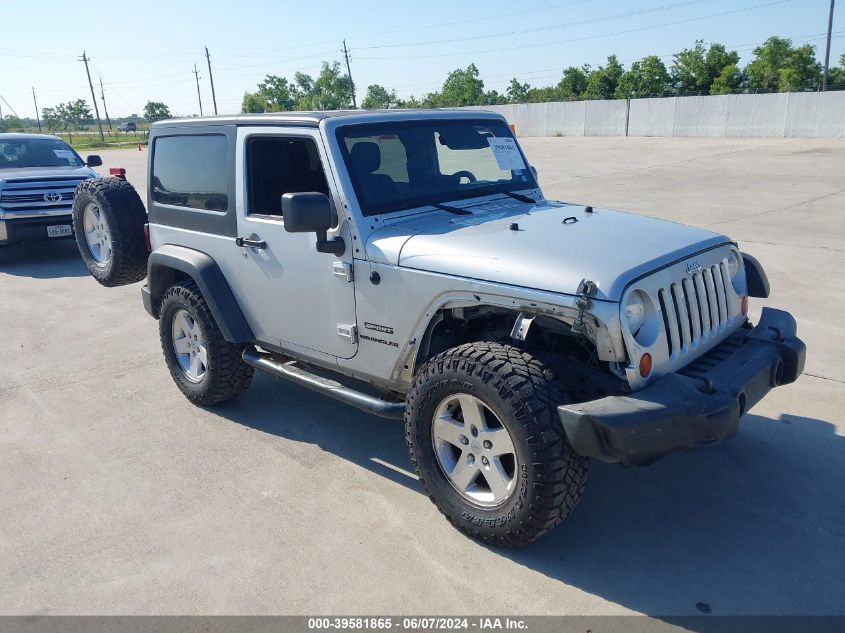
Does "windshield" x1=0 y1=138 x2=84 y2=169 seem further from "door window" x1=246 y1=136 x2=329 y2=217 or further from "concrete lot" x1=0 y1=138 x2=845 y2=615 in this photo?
"door window" x1=246 y1=136 x2=329 y2=217

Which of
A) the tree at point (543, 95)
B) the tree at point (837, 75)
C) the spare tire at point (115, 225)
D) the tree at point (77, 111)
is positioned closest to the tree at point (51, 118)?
the tree at point (77, 111)

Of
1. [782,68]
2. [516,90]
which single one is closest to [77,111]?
[516,90]

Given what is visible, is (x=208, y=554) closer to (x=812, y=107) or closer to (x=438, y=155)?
(x=438, y=155)

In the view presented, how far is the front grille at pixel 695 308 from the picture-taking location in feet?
10.4

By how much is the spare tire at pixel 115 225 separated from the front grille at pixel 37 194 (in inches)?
204

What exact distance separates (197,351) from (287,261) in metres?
1.34

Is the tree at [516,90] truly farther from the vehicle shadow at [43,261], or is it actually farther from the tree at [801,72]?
the vehicle shadow at [43,261]

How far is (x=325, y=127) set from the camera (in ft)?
12.8

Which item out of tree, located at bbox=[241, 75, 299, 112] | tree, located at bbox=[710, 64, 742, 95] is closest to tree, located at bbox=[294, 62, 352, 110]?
tree, located at bbox=[241, 75, 299, 112]

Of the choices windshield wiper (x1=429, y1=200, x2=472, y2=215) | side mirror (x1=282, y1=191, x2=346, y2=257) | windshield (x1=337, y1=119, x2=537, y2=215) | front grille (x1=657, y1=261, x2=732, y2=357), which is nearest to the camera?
front grille (x1=657, y1=261, x2=732, y2=357)

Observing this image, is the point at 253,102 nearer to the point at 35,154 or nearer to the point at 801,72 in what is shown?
the point at 801,72

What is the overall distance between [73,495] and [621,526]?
9.75ft

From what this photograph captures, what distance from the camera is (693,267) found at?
3357 millimetres

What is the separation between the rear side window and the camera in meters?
4.54
